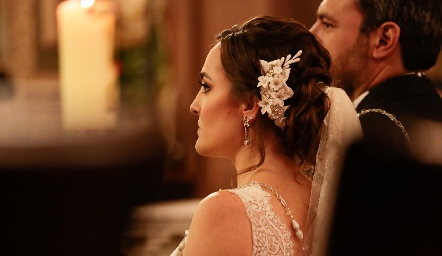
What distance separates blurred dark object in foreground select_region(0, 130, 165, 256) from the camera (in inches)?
23.5

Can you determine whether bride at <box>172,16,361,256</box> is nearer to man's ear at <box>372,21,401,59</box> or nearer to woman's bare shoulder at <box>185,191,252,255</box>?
woman's bare shoulder at <box>185,191,252,255</box>

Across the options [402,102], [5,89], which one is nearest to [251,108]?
[402,102]

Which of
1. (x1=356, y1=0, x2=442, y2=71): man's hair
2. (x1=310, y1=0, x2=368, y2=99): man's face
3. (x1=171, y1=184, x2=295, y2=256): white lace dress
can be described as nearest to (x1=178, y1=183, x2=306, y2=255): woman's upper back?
(x1=171, y1=184, x2=295, y2=256): white lace dress

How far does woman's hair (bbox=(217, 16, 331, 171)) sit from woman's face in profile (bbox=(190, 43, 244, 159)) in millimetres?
53

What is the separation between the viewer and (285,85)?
7.02 feet

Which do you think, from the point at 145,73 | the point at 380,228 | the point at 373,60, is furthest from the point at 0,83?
the point at 380,228

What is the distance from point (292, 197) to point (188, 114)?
2.46 meters

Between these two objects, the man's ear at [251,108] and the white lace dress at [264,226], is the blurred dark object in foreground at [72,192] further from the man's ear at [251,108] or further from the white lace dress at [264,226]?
the man's ear at [251,108]

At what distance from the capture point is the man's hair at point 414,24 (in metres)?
2.90

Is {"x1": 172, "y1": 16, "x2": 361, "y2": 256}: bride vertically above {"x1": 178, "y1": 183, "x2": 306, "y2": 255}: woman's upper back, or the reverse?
{"x1": 172, "y1": 16, "x2": 361, "y2": 256}: bride

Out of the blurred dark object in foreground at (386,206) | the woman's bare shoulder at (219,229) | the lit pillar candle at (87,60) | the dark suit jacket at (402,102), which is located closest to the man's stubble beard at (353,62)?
the dark suit jacket at (402,102)

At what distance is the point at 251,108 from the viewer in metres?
2.21

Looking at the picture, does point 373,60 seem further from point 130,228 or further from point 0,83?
point 130,228

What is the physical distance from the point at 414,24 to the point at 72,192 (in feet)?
8.22
